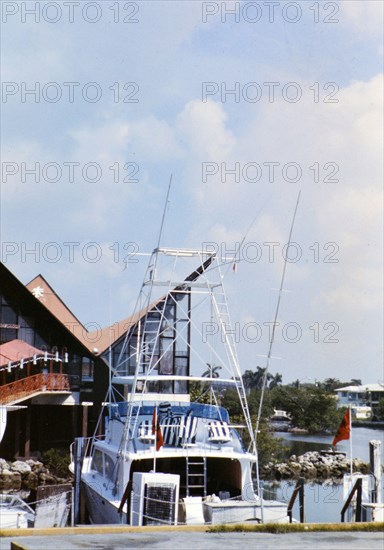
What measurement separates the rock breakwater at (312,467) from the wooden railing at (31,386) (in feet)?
40.3

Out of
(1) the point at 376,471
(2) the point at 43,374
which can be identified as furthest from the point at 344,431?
(2) the point at 43,374

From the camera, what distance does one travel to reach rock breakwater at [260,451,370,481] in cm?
4784

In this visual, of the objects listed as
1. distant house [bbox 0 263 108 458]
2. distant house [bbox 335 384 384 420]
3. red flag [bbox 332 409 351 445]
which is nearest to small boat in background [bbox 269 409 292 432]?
distant house [bbox 335 384 384 420]

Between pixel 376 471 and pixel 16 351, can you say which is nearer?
pixel 376 471

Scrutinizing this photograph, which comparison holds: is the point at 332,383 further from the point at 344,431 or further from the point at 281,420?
the point at 344,431

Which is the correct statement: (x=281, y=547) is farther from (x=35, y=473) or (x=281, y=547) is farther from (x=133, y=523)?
(x=35, y=473)

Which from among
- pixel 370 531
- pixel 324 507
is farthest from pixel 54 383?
pixel 370 531

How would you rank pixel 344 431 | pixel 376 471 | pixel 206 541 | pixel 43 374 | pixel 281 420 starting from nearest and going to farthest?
pixel 206 541
pixel 376 471
pixel 344 431
pixel 43 374
pixel 281 420

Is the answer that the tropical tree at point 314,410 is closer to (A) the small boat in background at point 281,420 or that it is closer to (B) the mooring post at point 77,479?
(A) the small boat in background at point 281,420

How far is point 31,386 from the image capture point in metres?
42.8

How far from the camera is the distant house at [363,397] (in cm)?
14575

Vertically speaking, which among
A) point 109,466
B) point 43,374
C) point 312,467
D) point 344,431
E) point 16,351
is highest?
point 16,351

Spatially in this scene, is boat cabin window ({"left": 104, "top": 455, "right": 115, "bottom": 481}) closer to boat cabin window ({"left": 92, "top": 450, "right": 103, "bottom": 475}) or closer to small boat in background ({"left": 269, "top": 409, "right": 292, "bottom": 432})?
boat cabin window ({"left": 92, "top": 450, "right": 103, "bottom": 475})

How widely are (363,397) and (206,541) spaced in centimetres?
14391
